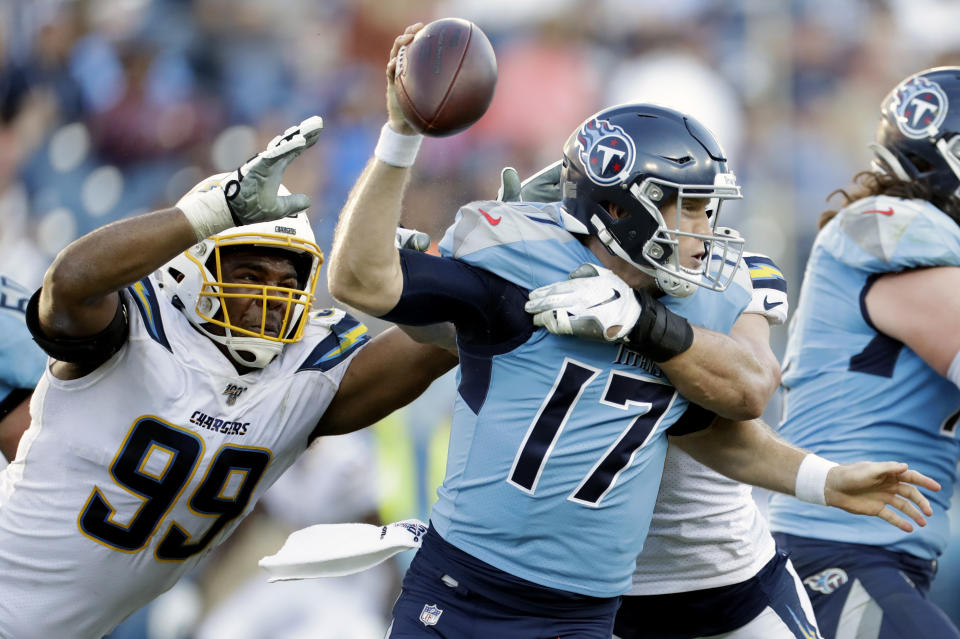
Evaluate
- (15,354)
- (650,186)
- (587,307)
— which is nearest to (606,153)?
(650,186)

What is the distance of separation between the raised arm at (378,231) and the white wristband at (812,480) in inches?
48.1

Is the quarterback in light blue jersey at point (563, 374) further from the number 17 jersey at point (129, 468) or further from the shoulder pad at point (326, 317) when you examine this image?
the shoulder pad at point (326, 317)

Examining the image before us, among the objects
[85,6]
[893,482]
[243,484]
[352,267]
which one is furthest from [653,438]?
[85,6]

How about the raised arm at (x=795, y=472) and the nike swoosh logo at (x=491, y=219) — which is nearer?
the nike swoosh logo at (x=491, y=219)

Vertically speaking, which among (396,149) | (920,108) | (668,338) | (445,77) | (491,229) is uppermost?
(445,77)

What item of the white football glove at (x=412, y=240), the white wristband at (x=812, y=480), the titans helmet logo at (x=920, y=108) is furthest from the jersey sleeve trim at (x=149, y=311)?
the titans helmet logo at (x=920, y=108)

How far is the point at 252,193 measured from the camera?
2646 mm

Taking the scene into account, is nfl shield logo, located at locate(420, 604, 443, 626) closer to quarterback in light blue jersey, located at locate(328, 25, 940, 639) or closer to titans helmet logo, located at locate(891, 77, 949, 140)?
quarterback in light blue jersey, located at locate(328, 25, 940, 639)

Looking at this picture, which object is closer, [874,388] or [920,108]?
[874,388]

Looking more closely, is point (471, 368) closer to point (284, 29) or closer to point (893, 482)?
point (893, 482)

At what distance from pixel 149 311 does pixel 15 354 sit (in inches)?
28.9

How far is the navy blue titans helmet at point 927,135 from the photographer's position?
138 inches

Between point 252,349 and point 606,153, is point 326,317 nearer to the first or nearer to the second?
point 252,349

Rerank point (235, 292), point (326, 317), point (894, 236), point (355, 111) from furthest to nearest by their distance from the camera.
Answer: point (355, 111) < point (326, 317) < point (894, 236) < point (235, 292)
